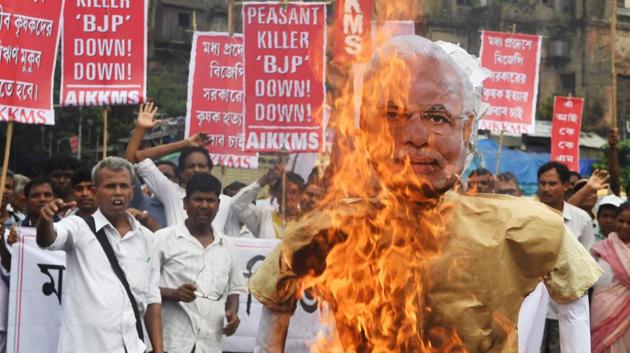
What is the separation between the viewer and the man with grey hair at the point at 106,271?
22.7 feet

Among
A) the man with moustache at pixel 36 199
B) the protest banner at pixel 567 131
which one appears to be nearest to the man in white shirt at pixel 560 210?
the man with moustache at pixel 36 199

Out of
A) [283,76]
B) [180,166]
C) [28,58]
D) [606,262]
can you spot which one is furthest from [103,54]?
[606,262]

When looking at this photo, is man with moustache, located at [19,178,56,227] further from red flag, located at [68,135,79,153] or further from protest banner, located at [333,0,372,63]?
red flag, located at [68,135,79,153]

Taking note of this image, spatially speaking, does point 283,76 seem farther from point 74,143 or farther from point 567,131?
point 74,143

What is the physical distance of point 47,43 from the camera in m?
9.66

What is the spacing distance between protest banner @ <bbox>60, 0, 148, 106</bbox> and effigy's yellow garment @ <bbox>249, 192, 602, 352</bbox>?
23.0ft

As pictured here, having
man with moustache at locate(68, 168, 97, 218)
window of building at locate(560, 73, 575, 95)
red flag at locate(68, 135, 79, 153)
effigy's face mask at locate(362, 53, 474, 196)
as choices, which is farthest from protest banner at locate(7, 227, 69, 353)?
window of building at locate(560, 73, 575, 95)

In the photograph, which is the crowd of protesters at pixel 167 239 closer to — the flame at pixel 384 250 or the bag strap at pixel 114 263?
the bag strap at pixel 114 263

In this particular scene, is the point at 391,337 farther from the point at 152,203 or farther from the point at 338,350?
the point at 152,203

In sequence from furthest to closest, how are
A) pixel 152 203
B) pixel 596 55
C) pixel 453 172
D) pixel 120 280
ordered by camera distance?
pixel 596 55, pixel 152 203, pixel 120 280, pixel 453 172

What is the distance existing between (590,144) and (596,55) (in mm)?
7256

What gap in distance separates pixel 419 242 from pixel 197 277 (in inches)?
170

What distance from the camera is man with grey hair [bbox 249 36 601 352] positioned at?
366 cm

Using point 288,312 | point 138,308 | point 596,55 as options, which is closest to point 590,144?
point 596,55
